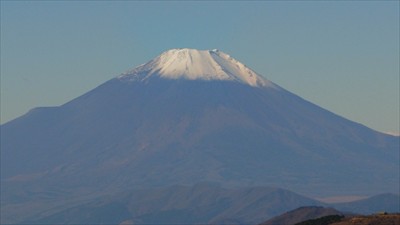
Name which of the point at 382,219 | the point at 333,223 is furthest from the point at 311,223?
the point at 382,219

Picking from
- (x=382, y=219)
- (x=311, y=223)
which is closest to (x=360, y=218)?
(x=382, y=219)

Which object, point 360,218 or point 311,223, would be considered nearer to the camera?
point 360,218

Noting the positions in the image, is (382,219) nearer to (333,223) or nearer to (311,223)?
(333,223)

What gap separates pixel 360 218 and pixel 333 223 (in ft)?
16.4

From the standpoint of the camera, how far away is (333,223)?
4126 inches

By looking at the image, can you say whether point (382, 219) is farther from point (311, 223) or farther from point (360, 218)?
point (311, 223)

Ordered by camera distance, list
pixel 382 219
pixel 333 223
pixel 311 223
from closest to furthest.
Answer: pixel 382 219, pixel 333 223, pixel 311 223

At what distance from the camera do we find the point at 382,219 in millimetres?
97312

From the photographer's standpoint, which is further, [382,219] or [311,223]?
[311,223]

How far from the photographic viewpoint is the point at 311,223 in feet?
370

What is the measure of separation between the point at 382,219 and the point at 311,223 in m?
16.0

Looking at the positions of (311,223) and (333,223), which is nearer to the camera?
(333,223)

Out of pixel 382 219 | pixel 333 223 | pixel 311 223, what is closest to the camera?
pixel 382 219
